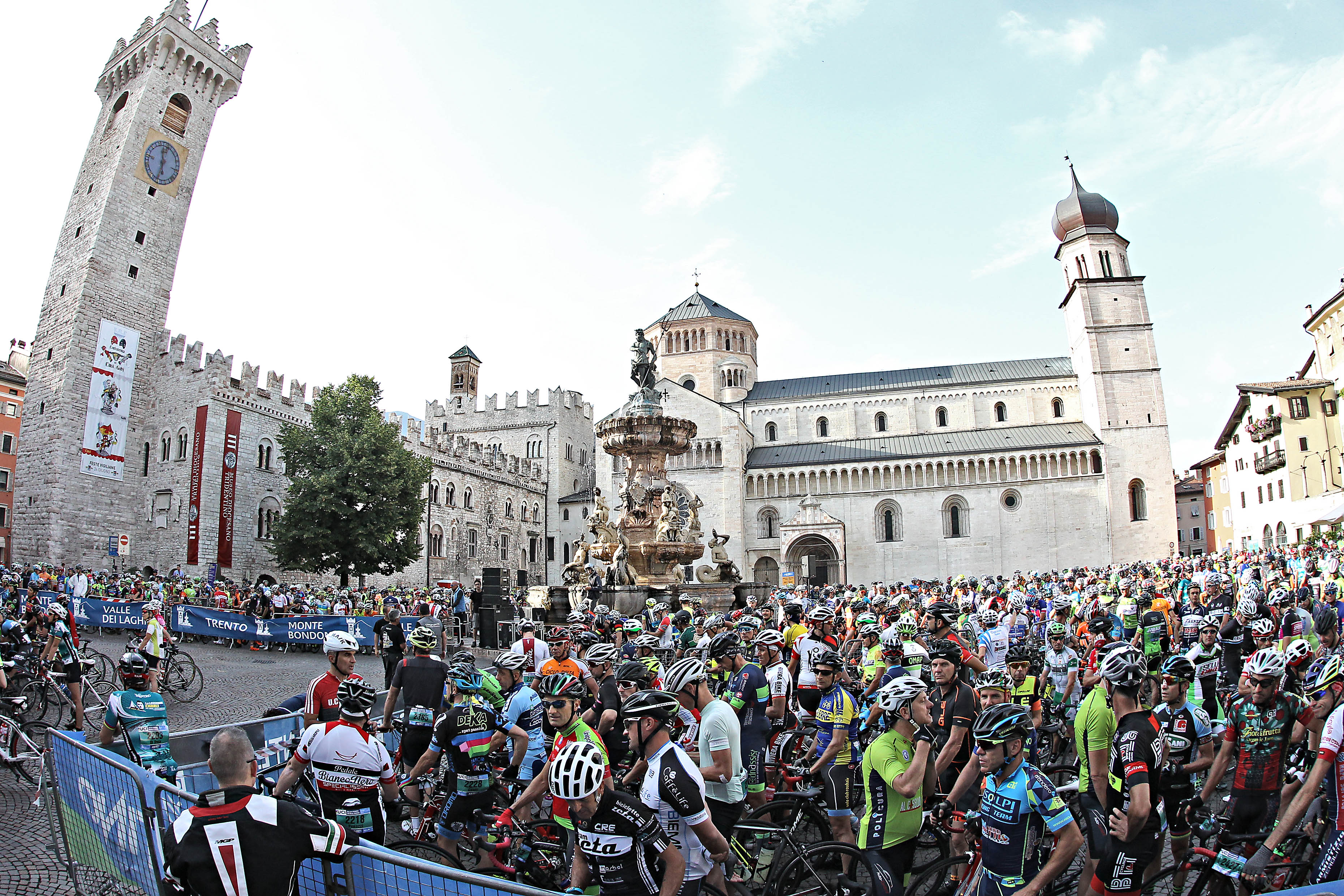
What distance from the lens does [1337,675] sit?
5.00 m

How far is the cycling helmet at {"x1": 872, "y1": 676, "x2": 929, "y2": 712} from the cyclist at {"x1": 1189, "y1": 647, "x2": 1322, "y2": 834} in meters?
2.06

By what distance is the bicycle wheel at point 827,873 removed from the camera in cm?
461

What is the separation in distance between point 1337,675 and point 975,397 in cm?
5336

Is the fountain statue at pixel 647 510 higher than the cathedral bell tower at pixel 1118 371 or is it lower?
lower

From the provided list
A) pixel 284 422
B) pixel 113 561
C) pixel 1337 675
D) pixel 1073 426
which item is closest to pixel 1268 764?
pixel 1337 675

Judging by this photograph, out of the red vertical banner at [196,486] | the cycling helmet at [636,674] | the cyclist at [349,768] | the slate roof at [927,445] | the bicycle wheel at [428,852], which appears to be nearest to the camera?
the cyclist at [349,768]

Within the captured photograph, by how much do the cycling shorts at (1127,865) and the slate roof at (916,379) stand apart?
54.3 m

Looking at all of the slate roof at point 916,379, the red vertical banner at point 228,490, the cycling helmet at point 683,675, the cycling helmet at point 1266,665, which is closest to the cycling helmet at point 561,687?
the cycling helmet at point 683,675

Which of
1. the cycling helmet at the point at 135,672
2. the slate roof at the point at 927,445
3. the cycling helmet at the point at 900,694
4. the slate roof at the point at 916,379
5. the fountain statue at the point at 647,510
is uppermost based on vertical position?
the slate roof at the point at 916,379

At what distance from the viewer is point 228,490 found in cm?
3509

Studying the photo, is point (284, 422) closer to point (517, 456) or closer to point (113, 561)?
point (113, 561)

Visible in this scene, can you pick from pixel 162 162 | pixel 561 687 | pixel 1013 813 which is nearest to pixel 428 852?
pixel 561 687

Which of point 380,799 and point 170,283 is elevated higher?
point 170,283

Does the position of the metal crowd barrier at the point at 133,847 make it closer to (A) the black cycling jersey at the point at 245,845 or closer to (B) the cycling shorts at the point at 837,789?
(A) the black cycling jersey at the point at 245,845
